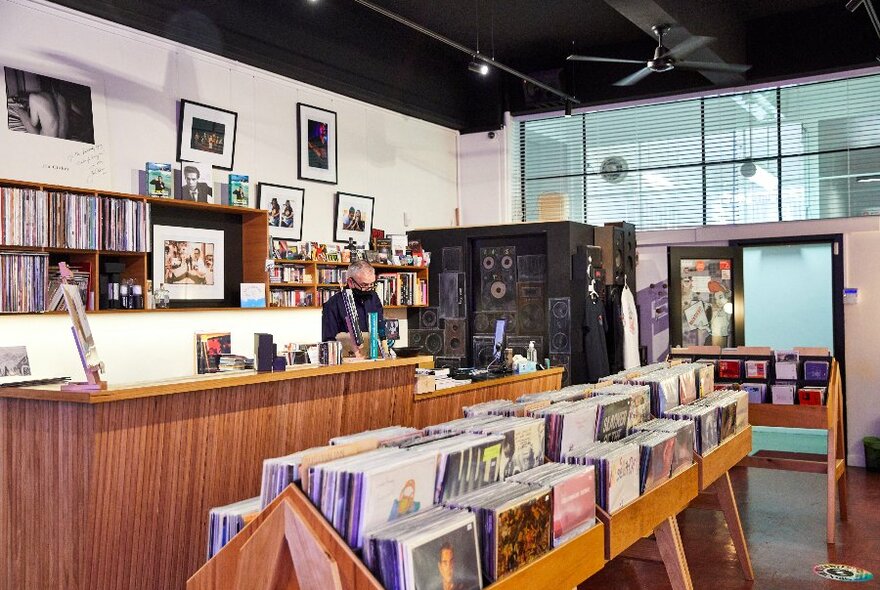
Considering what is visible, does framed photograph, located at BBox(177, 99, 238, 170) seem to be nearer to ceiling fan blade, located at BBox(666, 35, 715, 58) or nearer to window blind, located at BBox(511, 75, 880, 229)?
ceiling fan blade, located at BBox(666, 35, 715, 58)

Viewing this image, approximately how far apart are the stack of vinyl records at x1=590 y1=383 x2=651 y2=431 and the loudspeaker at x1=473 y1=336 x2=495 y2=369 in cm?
584

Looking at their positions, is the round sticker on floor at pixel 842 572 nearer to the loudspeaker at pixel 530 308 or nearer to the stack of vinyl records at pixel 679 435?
the stack of vinyl records at pixel 679 435

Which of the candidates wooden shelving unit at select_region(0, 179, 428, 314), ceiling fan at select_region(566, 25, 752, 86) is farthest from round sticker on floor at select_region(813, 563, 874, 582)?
wooden shelving unit at select_region(0, 179, 428, 314)

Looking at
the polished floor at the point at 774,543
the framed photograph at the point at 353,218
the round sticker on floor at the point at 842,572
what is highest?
the framed photograph at the point at 353,218

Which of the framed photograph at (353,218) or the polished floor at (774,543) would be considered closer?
the polished floor at (774,543)

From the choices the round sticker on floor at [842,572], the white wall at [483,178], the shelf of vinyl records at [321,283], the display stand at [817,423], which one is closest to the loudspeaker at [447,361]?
the shelf of vinyl records at [321,283]

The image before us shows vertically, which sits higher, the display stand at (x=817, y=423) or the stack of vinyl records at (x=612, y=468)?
the stack of vinyl records at (x=612, y=468)

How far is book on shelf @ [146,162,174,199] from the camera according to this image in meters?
6.29

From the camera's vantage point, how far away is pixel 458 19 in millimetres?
8859

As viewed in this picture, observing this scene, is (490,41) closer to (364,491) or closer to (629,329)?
(629,329)

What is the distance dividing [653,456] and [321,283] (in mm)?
5200

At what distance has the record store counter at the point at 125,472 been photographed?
273 centimetres

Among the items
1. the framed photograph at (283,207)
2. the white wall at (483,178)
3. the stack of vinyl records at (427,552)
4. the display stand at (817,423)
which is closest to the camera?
the stack of vinyl records at (427,552)

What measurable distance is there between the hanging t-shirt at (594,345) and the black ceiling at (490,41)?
281 cm
